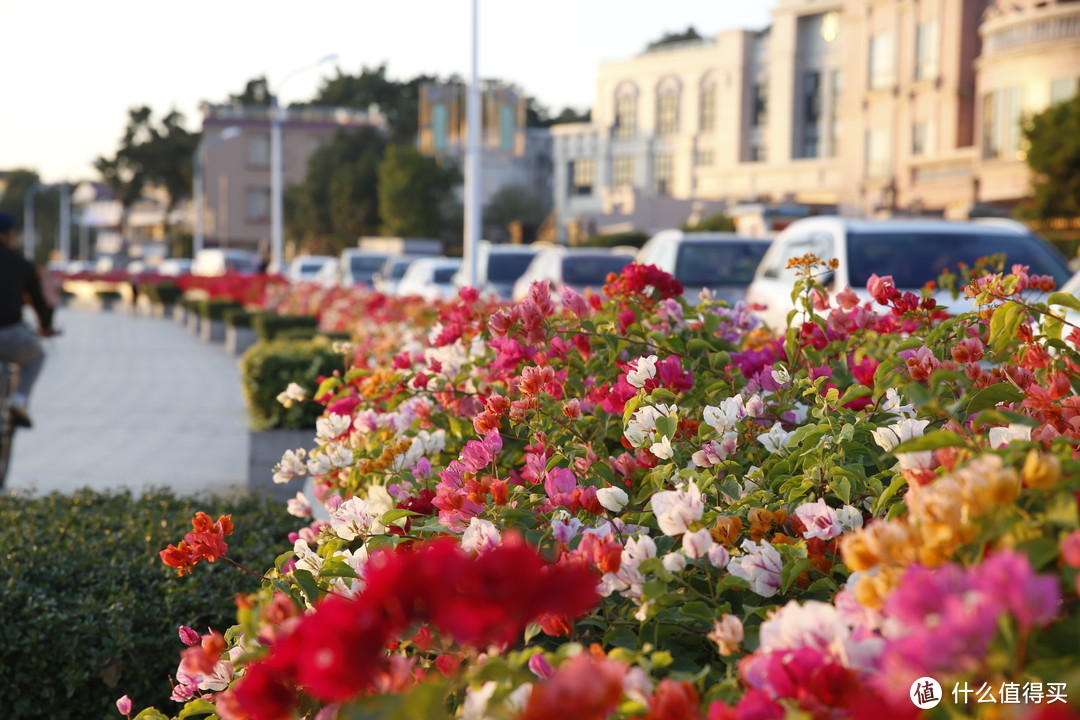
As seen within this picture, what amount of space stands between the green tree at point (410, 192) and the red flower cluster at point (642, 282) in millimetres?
53171

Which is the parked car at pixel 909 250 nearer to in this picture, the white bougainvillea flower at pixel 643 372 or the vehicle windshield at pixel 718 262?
the vehicle windshield at pixel 718 262

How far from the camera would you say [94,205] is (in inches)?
5595

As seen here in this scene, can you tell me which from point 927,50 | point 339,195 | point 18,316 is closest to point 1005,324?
point 18,316

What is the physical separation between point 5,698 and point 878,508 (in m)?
3.05

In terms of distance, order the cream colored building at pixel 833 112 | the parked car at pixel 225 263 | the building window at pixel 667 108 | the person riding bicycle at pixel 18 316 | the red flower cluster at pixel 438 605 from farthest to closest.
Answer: the building window at pixel 667 108 → the parked car at pixel 225 263 → the cream colored building at pixel 833 112 → the person riding bicycle at pixel 18 316 → the red flower cluster at pixel 438 605

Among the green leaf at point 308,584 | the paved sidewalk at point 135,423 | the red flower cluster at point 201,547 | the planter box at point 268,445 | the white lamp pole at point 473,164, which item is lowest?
the paved sidewalk at point 135,423

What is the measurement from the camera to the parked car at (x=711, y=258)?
13852 mm

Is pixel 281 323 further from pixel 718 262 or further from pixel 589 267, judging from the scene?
pixel 718 262

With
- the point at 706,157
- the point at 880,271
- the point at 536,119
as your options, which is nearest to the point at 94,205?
the point at 536,119

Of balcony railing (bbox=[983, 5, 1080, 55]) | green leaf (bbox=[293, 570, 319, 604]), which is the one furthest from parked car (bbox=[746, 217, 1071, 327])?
balcony railing (bbox=[983, 5, 1080, 55])

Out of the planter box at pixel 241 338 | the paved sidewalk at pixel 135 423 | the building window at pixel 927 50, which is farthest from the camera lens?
the building window at pixel 927 50

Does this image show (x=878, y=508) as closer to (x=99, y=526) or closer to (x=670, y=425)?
(x=670, y=425)

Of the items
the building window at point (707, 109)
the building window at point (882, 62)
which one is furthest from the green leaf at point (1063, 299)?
the building window at point (707, 109)

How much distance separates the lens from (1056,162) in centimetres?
3191
